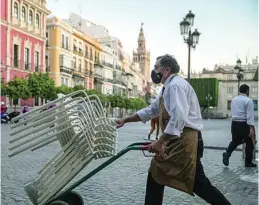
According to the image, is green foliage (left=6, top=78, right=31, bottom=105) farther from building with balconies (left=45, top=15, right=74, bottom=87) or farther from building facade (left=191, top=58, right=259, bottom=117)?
building facade (left=191, top=58, right=259, bottom=117)

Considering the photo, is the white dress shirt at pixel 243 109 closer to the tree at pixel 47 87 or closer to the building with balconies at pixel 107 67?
the tree at pixel 47 87

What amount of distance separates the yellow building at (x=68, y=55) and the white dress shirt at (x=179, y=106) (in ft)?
160

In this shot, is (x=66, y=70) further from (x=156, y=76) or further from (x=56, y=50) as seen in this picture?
(x=156, y=76)

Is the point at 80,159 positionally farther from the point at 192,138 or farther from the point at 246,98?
the point at 246,98

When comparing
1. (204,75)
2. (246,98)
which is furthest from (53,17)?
(204,75)

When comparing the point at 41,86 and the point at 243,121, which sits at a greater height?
the point at 41,86

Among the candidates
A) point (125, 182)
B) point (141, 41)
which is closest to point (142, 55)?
point (141, 41)

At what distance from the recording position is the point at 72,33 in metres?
56.0

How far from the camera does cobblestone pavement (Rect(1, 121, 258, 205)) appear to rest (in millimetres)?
5016

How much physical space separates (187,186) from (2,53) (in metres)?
37.6

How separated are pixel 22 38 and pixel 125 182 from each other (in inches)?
1518

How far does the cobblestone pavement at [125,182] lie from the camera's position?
502 cm

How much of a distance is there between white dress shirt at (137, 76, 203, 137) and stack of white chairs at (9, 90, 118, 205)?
0.80 metres

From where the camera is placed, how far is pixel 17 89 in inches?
1334
